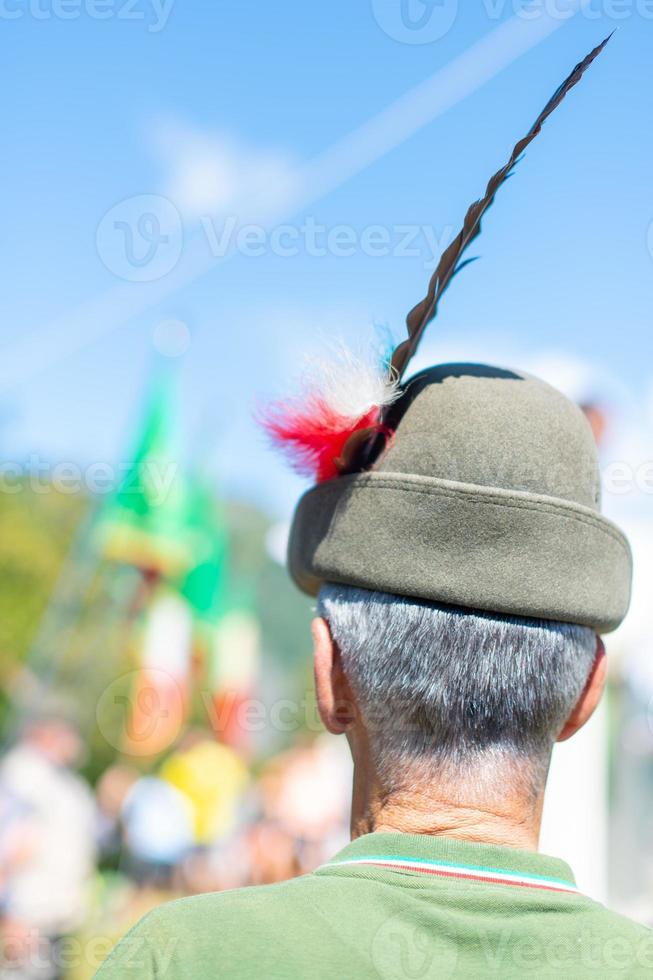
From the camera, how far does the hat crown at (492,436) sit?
4.47ft

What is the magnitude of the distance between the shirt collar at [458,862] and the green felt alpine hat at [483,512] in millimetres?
291

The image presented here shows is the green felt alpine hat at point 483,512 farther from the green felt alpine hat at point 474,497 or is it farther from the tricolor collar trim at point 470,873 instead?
the tricolor collar trim at point 470,873

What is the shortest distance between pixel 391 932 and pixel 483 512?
0.52 meters

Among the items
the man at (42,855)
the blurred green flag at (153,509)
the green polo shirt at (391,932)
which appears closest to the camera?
the green polo shirt at (391,932)

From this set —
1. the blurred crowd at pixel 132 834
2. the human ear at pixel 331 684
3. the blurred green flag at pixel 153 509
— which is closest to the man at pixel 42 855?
the blurred crowd at pixel 132 834

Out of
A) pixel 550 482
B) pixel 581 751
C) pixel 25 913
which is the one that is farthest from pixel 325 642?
pixel 25 913

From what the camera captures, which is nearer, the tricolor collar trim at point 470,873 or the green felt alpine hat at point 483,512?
the tricolor collar trim at point 470,873

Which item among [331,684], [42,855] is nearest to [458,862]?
[331,684]

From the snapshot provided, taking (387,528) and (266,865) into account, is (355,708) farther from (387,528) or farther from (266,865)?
(266,865)

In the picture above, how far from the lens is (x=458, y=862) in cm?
121

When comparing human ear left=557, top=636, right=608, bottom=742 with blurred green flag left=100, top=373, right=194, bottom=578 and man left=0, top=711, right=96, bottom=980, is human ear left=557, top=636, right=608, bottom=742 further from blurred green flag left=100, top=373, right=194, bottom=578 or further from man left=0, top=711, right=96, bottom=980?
blurred green flag left=100, top=373, right=194, bottom=578

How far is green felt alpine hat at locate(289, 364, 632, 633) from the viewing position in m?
1.32

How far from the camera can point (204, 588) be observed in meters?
12.1

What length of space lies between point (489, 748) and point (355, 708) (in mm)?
187
